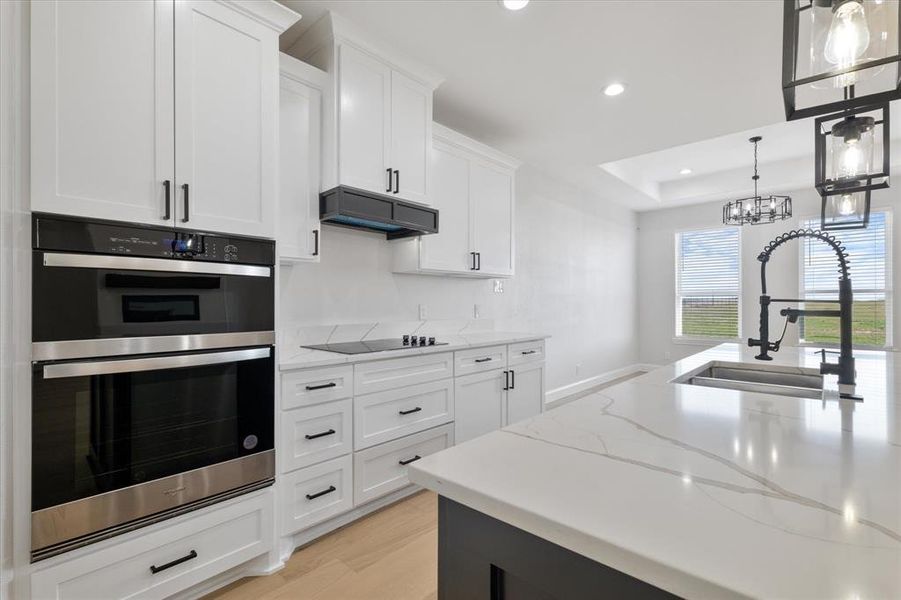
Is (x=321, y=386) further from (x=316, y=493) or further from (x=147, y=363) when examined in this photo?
(x=147, y=363)

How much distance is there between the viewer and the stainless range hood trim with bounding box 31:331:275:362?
135 cm

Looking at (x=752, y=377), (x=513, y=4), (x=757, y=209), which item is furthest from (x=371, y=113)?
(x=757, y=209)

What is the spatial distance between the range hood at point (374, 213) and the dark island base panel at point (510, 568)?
76.0 inches

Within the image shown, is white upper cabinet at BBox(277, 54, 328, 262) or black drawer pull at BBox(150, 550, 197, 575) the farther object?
white upper cabinet at BBox(277, 54, 328, 262)

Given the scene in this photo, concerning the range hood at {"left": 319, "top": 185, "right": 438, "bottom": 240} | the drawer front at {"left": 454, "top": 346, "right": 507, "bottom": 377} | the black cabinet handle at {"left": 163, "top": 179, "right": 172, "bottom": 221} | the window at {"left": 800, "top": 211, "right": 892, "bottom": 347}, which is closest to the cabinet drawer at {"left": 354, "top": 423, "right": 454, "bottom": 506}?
the drawer front at {"left": 454, "top": 346, "right": 507, "bottom": 377}

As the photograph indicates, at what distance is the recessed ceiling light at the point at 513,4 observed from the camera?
2096mm

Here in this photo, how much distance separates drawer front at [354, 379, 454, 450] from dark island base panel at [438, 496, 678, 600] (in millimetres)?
1603

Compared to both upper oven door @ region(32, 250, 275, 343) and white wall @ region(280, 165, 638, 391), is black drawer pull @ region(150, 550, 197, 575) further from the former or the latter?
white wall @ region(280, 165, 638, 391)

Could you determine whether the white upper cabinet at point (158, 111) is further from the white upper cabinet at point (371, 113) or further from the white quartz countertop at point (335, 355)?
the white quartz countertop at point (335, 355)

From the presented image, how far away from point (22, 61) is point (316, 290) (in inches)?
64.1

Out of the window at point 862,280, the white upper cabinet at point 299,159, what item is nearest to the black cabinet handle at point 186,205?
the white upper cabinet at point 299,159

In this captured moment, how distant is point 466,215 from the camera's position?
3.36m

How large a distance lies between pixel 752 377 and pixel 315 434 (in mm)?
2149

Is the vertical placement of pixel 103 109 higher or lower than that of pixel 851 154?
higher
